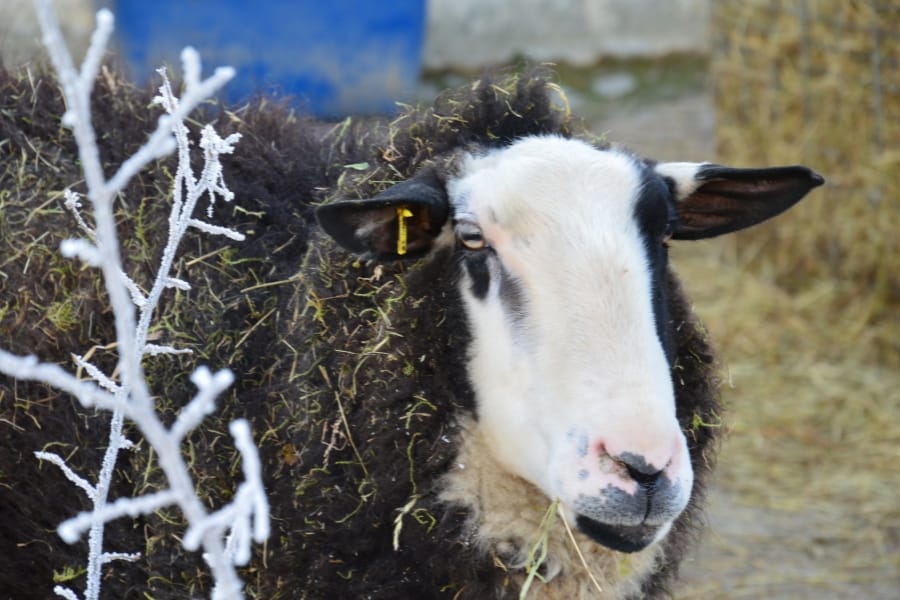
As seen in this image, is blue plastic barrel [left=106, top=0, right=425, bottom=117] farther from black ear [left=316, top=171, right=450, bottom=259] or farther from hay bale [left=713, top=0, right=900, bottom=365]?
black ear [left=316, top=171, right=450, bottom=259]

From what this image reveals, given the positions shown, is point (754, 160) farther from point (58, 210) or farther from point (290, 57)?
point (58, 210)

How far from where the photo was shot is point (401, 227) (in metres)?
2.93

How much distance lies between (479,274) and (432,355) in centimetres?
25

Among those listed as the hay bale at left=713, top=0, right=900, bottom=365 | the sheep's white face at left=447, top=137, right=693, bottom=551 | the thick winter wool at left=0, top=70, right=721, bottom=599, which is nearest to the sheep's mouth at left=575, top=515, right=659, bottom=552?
the sheep's white face at left=447, top=137, right=693, bottom=551

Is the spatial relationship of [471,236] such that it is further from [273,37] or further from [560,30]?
[560,30]

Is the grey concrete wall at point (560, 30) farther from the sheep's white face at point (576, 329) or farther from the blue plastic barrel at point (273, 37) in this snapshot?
the sheep's white face at point (576, 329)

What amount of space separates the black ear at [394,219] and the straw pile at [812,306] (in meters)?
2.53

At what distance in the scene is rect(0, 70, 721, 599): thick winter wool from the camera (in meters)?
3.01

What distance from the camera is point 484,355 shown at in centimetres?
291

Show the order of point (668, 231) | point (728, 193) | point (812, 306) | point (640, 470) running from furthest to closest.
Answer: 1. point (812, 306)
2. point (728, 193)
3. point (668, 231)
4. point (640, 470)

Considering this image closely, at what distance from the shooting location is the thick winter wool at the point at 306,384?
301 centimetres

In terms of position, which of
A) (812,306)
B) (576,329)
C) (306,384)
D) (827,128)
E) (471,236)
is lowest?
(812,306)

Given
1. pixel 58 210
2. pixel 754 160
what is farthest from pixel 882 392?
pixel 58 210

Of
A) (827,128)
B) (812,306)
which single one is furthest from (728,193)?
(827,128)
